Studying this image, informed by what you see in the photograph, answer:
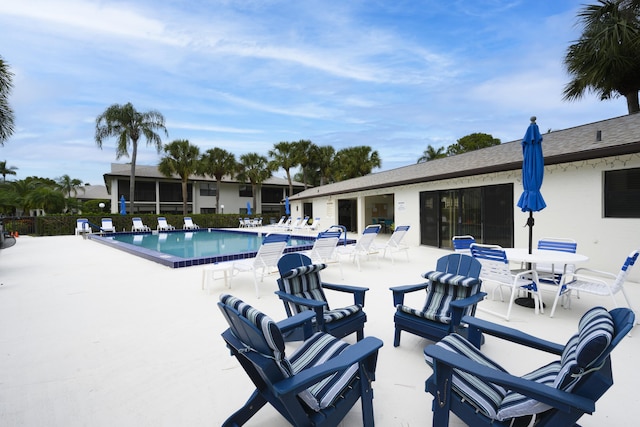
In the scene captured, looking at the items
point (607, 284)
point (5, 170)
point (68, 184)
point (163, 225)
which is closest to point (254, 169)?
point (163, 225)

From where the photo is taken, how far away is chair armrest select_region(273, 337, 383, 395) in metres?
1.74

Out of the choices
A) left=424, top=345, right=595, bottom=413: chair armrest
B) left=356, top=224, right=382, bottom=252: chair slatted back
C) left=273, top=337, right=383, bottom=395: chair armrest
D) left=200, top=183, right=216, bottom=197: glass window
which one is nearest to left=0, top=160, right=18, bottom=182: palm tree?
left=200, top=183, right=216, bottom=197: glass window

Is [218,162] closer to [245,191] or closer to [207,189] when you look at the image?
[207,189]

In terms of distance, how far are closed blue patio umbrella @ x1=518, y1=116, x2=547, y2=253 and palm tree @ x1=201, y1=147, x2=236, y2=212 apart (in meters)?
29.5

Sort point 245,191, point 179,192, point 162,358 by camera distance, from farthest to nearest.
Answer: point 245,191 < point 179,192 < point 162,358

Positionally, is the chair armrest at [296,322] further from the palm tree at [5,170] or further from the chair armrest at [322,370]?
the palm tree at [5,170]

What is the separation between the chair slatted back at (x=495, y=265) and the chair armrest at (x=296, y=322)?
322 centimetres

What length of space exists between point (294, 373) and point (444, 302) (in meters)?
2.31

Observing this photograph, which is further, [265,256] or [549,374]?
[265,256]

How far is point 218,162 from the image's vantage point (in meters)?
32.2

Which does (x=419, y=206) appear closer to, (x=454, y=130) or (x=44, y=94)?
(x=44, y=94)

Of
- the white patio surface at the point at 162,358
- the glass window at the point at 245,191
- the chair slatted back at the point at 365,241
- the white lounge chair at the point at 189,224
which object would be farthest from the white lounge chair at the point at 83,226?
the glass window at the point at 245,191

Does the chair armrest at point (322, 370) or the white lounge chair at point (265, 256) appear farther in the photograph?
the white lounge chair at point (265, 256)

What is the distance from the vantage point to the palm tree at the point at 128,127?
1032 inches
